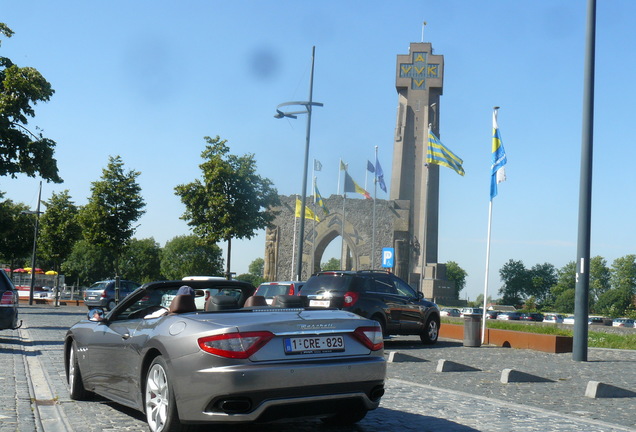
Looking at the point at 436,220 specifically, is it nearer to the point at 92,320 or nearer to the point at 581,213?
the point at 581,213

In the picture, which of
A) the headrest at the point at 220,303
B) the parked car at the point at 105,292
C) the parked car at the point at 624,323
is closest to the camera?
the headrest at the point at 220,303

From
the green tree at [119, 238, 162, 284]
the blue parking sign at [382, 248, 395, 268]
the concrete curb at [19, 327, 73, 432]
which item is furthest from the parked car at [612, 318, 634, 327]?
the green tree at [119, 238, 162, 284]

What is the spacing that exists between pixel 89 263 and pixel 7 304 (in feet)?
272

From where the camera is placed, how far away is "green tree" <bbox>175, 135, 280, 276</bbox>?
115 ft

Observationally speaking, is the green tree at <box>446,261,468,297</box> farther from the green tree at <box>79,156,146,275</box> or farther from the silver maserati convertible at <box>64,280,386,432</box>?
Answer: the silver maserati convertible at <box>64,280,386,432</box>

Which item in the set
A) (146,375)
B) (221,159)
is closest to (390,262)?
(221,159)

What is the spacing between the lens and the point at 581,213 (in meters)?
13.9

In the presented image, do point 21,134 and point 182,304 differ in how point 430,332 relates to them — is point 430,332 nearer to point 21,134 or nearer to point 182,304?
point 182,304

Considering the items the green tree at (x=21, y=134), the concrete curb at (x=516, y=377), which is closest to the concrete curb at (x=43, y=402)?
the concrete curb at (x=516, y=377)

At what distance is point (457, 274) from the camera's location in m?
159

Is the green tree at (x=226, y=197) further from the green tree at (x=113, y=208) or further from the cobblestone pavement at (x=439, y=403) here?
the cobblestone pavement at (x=439, y=403)

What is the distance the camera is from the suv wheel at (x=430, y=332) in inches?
707

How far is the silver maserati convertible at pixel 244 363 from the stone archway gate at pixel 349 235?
68884mm

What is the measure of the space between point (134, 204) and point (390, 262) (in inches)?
580
